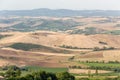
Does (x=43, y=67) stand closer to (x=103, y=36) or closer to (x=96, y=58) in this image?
(x=96, y=58)

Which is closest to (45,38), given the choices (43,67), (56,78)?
(43,67)

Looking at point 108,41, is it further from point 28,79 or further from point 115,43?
point 28,79

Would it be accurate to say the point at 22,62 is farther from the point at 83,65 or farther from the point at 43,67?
the point at 83,65

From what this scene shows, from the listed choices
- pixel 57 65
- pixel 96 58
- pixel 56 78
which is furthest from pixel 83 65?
pixel 56 78

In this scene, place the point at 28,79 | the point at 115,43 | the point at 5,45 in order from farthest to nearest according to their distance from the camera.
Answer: the point at 115,43
the point at 5,45
the point at 28,79

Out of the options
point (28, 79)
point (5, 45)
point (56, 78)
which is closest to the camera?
point (28, 79)

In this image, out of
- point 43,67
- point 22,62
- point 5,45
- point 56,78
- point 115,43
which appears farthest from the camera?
point 115,43

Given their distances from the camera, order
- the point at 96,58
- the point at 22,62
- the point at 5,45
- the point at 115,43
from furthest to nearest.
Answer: the point at 115,43, the point at 5,45, the point at 96,58, the point at 22,62

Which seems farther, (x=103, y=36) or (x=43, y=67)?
(x=103, y=36)

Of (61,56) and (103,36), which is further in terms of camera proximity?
(103,36)
